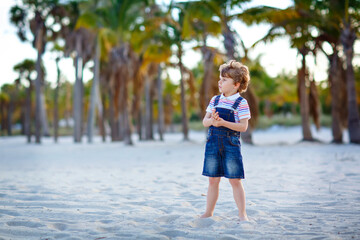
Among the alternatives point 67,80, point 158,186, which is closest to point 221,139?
point 158,186

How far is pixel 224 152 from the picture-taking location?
293cm

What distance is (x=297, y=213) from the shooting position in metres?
3.24

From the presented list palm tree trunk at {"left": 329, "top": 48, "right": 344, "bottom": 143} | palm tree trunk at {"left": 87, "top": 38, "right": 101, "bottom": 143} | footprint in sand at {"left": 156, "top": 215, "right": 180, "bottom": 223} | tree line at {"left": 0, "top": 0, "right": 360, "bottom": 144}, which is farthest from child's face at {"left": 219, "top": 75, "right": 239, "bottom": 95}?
palm tree trunk at {"left": 87, "top": 38, "right": 101, "bottom": 143}

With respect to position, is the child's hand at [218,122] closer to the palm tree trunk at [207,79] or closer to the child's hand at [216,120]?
the child's hand at [216,120]

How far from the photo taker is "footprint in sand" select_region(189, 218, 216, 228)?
2896 millimetres

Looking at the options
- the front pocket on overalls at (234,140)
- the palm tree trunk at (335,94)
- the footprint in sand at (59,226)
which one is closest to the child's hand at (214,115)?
the front pocket on overalls at (234,140)

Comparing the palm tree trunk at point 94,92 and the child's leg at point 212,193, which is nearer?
the child's leg at point 212,193

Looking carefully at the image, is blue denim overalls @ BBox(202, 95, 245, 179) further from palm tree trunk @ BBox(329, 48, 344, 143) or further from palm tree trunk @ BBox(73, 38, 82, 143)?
palm tree trunk @ BBox(73, 38, 82, 143)

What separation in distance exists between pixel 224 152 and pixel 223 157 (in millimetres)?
47

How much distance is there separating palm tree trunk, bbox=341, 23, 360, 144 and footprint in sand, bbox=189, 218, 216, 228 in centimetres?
1168

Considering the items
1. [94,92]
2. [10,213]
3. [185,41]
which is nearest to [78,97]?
[94,92]

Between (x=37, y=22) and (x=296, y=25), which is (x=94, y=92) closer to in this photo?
(x=37, y=22)

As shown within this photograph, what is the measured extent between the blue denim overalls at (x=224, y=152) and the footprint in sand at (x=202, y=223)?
16.2 inches

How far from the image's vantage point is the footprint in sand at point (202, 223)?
2896 millimetres
